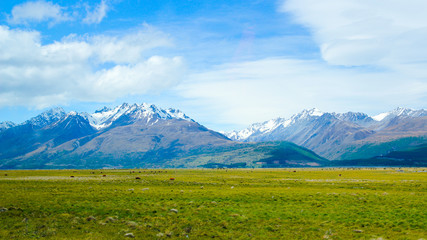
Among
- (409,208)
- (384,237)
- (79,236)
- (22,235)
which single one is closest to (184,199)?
(79,236)

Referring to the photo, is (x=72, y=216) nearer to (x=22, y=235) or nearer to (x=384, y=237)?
(x=22, y=235)

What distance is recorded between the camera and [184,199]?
4266cm

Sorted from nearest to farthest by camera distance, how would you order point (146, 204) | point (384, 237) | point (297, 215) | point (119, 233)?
point (384, 237) < point (119, 233) < point (297, 215) < point (146, 204)

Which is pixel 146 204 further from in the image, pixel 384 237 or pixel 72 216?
pixel 384 237

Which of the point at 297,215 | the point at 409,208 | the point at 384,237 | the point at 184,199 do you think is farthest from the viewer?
the point at 184,199

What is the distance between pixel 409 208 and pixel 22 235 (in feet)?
132

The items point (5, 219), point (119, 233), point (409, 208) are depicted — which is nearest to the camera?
point (119, 233)

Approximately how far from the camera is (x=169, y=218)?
31625mm

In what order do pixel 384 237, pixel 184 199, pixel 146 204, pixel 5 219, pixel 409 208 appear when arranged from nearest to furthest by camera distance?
1. pixel 384 237
2. pixel 5 219
3. pixel 409 208
4. pixel 146 204
5. pixel 184 199

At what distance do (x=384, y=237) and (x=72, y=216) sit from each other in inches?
1178

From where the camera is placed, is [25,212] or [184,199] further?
[184,199]

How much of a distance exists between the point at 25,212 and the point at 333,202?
1456 inches

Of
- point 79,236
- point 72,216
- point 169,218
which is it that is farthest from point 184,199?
point 79,236

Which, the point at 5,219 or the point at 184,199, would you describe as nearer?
the point at 5,219
